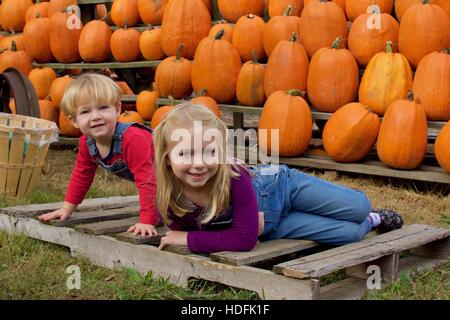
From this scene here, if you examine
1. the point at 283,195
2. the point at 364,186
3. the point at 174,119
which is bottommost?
the point at 364,186

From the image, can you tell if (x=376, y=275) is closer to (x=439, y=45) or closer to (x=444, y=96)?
(x=444, y=96)

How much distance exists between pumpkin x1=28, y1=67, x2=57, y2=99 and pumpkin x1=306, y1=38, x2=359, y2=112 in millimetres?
2653

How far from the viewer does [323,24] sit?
15.3ft

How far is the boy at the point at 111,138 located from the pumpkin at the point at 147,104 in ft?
8.18

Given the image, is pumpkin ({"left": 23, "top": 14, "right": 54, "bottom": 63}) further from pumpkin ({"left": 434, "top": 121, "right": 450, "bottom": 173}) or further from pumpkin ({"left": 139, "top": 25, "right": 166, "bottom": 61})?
pumpkin ({"left": 434, "top": 121, "right": 450, "bottom": 173})

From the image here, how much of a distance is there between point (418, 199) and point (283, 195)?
1505mm

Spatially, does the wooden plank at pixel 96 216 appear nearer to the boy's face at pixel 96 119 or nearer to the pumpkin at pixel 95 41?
the boy's face at pixel 96 119

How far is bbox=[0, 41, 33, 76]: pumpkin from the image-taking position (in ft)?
20.8

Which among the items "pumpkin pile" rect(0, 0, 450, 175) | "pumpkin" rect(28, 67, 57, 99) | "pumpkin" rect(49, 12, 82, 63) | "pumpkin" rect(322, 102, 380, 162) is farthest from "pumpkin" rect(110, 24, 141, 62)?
"pumpkin" rect(322, 102, 380, 162)

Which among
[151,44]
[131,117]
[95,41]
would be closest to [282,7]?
[151,44]

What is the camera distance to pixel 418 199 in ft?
13.1

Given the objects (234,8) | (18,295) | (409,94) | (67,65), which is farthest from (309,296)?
(67,65)

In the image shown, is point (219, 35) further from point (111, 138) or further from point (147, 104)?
point (111, 138)

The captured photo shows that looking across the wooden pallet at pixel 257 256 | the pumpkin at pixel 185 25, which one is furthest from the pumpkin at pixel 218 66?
the wooden pallet at pixel 257 256
